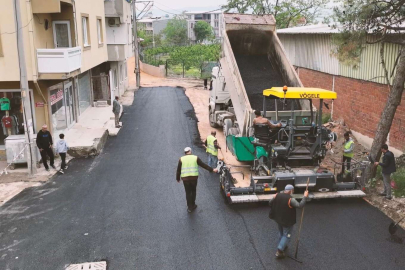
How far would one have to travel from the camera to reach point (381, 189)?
1094 cm

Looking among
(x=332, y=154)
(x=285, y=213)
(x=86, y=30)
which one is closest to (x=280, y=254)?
(x=285, y=213)

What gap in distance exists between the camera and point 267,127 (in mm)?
11164

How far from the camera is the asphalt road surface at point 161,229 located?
7.59 m

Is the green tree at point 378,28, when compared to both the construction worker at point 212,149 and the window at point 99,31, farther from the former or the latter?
the window at point 99,31

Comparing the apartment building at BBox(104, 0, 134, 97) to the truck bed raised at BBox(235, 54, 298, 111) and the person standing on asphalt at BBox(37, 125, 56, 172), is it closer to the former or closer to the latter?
the truck bed raised at BBox(235, 54, 298, 111)

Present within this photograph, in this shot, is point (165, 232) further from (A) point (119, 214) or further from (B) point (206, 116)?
(B) point (206, 116)

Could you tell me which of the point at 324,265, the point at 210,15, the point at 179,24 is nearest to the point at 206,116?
the point at 324,265

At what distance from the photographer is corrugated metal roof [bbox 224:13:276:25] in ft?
53.8

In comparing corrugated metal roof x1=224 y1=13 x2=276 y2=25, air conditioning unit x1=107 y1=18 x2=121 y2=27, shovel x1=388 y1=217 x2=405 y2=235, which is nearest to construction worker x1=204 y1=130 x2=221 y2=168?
shovel x1=388 y1=217 x2=405 y2=235

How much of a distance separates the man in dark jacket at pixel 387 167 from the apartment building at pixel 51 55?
1018 centimetres

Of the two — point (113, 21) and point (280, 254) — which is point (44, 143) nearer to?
point (280, 254)

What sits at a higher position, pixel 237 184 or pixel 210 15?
pixel 210 15

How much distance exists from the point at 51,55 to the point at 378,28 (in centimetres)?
1011

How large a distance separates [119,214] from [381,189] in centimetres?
690
